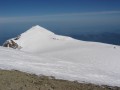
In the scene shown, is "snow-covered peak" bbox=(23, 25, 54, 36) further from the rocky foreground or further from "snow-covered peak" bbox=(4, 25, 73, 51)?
the rocky foreground

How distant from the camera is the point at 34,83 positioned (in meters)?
15.6

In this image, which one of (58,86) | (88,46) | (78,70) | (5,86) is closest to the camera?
(5,86)

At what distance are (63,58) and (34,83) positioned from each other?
18723 millimetres

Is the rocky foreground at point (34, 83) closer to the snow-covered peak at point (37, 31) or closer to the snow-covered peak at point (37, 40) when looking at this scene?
the snow-covered peak at point (37, 40)

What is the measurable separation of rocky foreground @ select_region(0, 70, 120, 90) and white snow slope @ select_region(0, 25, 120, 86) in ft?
4.93

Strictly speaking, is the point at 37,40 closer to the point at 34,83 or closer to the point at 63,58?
the point at 63,58

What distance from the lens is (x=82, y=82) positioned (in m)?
17.5

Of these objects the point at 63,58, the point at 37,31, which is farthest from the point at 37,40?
the point at 63,58

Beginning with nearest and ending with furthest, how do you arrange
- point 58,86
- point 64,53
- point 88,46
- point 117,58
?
point 58,86, point 117,58, point 64,53, point 88,46

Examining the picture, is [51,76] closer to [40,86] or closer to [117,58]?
[40,86]

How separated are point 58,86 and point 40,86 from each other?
3.51ft

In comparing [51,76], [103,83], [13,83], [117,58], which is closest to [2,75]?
[13,83]

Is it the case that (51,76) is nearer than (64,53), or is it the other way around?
(51,76)

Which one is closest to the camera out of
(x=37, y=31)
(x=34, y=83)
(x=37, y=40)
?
(x=34, y=83)
